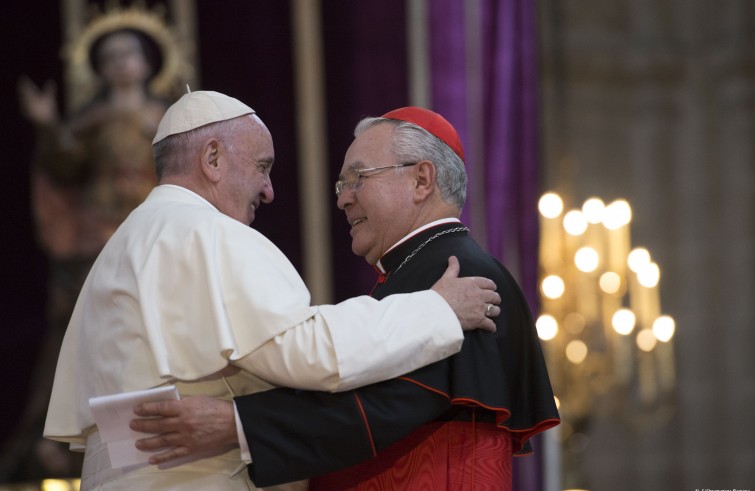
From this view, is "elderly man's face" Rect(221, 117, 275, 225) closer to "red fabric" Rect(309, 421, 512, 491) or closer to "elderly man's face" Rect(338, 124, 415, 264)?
"elderly man's face" Rect(338, 124, 415, 264)

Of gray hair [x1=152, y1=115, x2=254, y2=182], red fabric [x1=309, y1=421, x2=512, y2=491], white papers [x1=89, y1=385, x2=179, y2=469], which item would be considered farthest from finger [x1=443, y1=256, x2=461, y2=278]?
white papers [x1=89, y1=385, x2=179, y2=469]

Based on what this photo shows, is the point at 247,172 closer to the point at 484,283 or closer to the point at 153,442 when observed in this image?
the point at 484,283

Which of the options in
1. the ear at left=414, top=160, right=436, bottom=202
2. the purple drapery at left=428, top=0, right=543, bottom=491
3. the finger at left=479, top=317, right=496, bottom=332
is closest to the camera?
the finger at left=479, top=317, right=496, bottom=332

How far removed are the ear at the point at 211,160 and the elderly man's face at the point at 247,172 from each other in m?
0.03

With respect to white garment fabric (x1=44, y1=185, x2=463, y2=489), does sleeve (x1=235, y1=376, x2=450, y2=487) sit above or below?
below

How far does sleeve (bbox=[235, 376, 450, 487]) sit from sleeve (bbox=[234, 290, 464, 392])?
0.06 m

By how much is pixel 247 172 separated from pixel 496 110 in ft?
12.7

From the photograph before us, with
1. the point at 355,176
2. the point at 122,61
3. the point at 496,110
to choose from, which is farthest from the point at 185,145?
the point at 122,61

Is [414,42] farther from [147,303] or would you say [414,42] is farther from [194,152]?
[147,303]

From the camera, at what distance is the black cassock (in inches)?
119

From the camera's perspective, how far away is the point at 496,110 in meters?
7.11

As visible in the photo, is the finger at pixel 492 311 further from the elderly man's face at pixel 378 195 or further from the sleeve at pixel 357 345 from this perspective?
the elderly man's face at pixel 378 195

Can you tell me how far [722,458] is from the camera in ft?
30.7

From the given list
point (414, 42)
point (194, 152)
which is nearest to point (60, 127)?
point (414, 42)
